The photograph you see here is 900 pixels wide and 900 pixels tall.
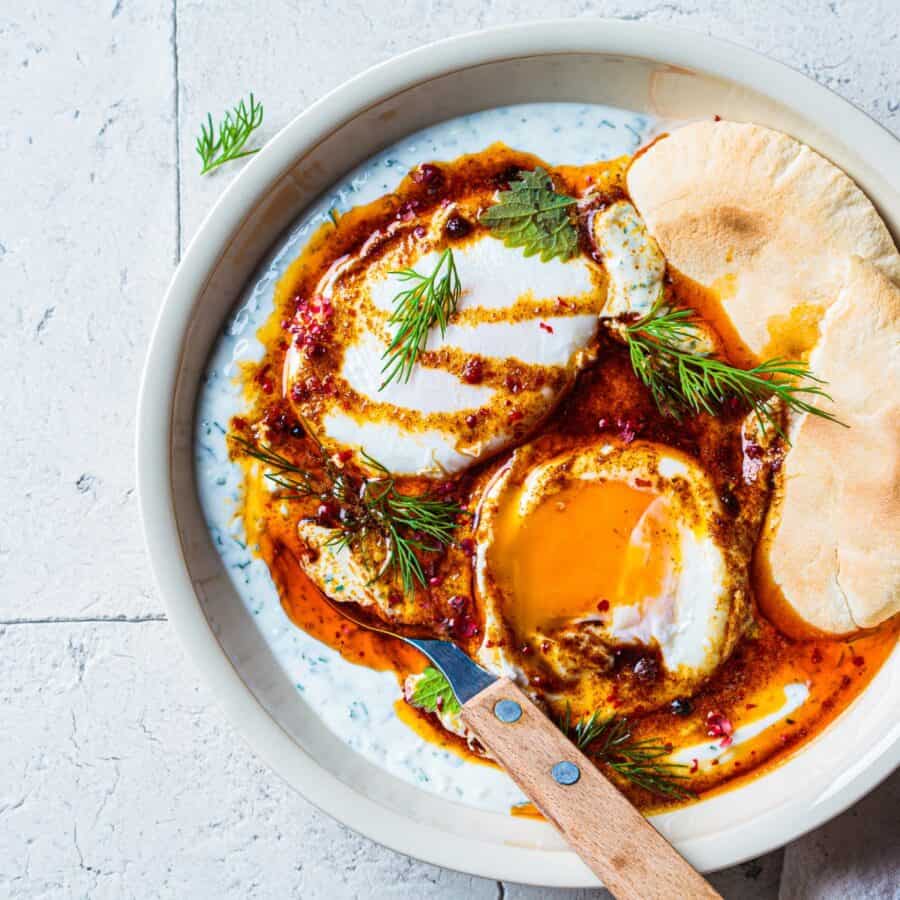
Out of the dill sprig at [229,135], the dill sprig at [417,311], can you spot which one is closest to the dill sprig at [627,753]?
the dill sprig at [417,311]

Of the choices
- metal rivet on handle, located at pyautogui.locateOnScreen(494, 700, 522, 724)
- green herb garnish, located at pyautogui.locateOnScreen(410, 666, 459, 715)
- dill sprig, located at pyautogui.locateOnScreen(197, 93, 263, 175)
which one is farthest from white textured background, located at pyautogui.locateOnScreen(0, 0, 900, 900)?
metal rivet on handle, located at pyautogui.locateOnScreen(494, 700, 522, 724)

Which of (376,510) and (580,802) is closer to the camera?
(580,802)

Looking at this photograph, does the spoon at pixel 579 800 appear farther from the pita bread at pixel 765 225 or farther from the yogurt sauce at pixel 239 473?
the pita bread at pixel 765 225

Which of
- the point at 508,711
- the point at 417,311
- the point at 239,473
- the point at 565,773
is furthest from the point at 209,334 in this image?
the point at 565,773

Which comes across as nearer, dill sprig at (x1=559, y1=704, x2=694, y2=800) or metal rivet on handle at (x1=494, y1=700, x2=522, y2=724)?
metal rivet on handle at (x1=494, y1=700, x2=522, y2=724)

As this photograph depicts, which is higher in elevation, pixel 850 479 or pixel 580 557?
pixel 850 479

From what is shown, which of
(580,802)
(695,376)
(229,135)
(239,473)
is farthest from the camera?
(229,135)

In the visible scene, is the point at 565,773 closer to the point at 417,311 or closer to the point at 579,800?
the point at 579,800

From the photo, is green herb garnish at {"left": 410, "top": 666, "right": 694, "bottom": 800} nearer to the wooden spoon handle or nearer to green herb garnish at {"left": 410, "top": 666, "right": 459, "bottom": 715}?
green herb garnish at {"left": 410, "top": 666, "right": 459, "bottom": 715}
